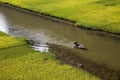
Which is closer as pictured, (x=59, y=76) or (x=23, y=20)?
(x=59, y=76)

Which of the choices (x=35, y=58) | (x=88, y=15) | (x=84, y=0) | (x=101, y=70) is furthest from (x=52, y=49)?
(x=84, y=0)

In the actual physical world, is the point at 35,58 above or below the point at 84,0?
below

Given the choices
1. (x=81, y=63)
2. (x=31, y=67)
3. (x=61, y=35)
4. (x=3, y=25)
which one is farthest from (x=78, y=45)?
(x=3, y=25)

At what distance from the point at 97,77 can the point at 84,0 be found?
2269 cm

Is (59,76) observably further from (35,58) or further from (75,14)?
(75,14)

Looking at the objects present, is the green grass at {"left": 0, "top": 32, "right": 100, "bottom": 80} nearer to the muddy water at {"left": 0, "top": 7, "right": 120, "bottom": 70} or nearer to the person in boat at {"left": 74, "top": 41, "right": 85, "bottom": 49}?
the person in boat at {"left": 74, "top": 41, "right": 85, "bottom": 49}

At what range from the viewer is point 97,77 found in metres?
17.6

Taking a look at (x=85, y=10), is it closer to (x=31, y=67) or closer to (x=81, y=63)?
(x=81, y=63)

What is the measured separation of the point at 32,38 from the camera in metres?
26.2

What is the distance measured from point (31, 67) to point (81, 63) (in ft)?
11.7

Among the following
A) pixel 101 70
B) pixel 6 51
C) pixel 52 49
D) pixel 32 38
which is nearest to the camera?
pixel 101 70

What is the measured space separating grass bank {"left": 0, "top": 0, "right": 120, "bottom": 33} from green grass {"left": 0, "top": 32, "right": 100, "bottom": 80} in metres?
8.02

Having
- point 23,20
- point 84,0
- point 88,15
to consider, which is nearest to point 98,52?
point 88,15

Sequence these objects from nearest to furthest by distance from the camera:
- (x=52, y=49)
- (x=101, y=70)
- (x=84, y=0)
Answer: (x=101, y=70)
(x=52, y=49)
(x=84, y=0)
